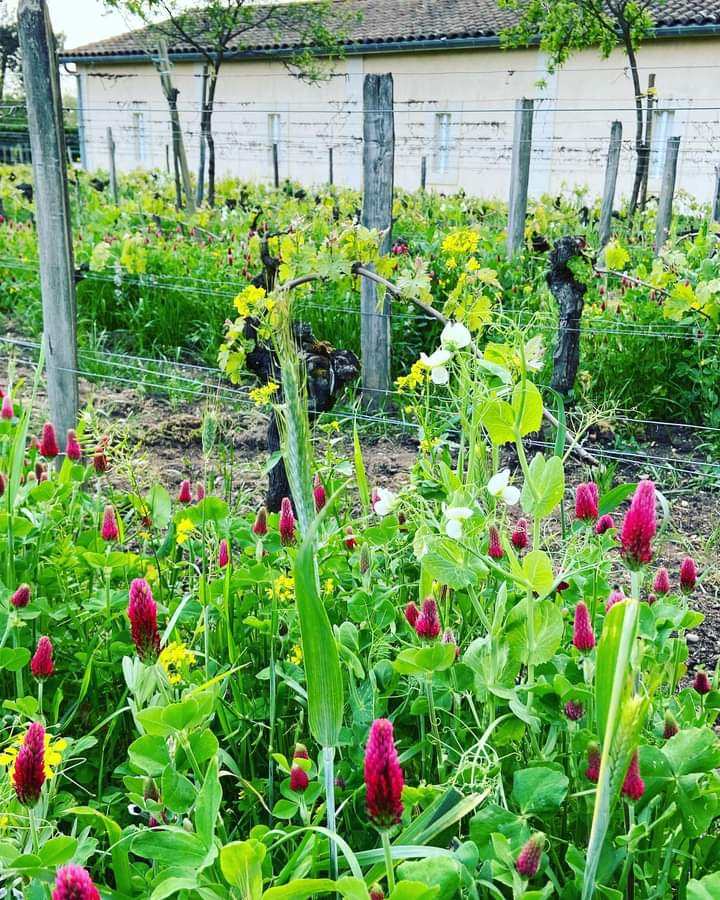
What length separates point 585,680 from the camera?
52.6 inches

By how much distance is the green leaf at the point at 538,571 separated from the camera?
1.20m

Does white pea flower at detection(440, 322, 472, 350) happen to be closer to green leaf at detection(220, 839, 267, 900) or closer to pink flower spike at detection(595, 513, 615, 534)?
pink flower spike at detection(595, 513, 615, 534)

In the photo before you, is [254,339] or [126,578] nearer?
[126,578]

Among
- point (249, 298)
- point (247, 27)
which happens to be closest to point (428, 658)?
point (249, 298)

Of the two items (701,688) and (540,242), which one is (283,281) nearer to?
(701,688)

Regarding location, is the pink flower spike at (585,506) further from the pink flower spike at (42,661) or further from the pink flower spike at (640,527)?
the pink flower spike at (42,661)

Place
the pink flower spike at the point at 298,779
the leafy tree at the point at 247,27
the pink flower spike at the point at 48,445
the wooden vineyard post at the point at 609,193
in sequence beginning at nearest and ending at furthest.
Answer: the pink flower spike at the point at 298,779, the pink flower spike at the point at 48,445, the wooden vineyard post at the point at 609,193, the leafy tree at the point at 247,27

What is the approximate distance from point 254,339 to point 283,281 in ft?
0.87

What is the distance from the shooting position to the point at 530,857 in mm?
898

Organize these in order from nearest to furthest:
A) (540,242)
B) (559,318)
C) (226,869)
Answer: (226,869)
(559,318)
(540,242)

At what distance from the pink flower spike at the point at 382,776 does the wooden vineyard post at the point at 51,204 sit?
2577 millimetres

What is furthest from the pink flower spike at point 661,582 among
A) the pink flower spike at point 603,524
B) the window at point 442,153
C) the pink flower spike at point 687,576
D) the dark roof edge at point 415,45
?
the window at point 442,153

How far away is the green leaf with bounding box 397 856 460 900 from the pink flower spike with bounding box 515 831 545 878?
→ 7 centimetres

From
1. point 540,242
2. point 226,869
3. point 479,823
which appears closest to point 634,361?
point 540,242
